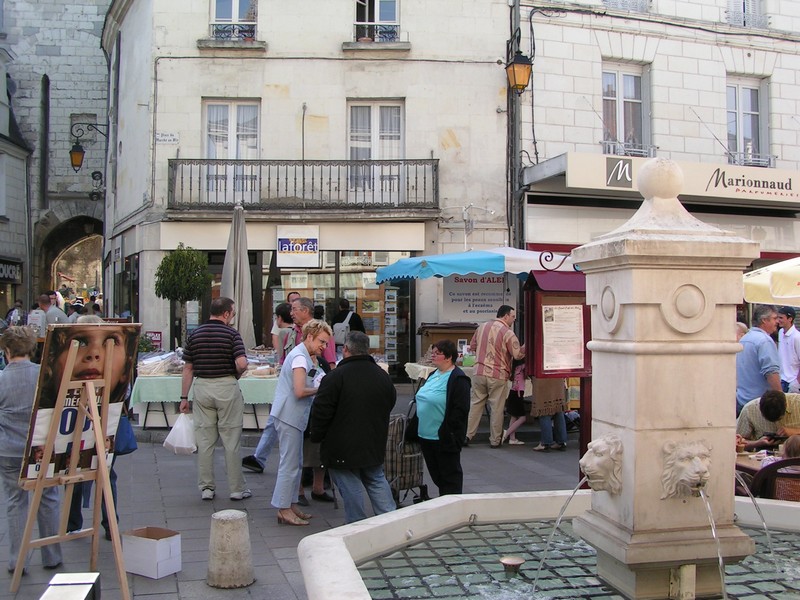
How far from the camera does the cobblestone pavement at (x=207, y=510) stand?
16.1ft

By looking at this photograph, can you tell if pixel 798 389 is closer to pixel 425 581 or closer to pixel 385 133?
pixel 425 581

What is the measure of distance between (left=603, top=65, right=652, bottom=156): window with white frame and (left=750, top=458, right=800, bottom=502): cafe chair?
41.4 feet

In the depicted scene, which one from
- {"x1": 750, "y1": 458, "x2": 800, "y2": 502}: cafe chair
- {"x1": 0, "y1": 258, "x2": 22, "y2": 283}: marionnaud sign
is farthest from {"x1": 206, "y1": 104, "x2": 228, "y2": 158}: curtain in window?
{"x1": 750, "y1": 458, "x2": 800, "y2": 502}: cafe chair

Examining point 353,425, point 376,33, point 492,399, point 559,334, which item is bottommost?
point 492,399

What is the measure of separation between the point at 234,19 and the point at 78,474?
13810mm

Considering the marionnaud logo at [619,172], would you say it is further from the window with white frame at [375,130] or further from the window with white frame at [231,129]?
the window with white frame at [231,129]

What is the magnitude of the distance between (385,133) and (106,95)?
13013 mm

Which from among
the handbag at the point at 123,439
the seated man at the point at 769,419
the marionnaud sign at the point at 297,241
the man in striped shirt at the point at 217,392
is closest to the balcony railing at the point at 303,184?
the marionnaud sign at the point at 297,241

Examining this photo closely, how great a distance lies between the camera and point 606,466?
3.60 meters

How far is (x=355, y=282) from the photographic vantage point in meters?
16.6

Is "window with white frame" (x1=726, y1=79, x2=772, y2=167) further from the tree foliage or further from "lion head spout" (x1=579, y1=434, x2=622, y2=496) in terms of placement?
"lion head spout" (x1=579, y1=434, x2=622, y2=496)

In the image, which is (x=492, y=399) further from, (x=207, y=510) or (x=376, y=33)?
(x=376, y=33)

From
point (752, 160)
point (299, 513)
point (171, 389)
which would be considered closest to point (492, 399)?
point (171, 389)

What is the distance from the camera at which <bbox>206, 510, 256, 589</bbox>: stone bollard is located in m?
4.85
